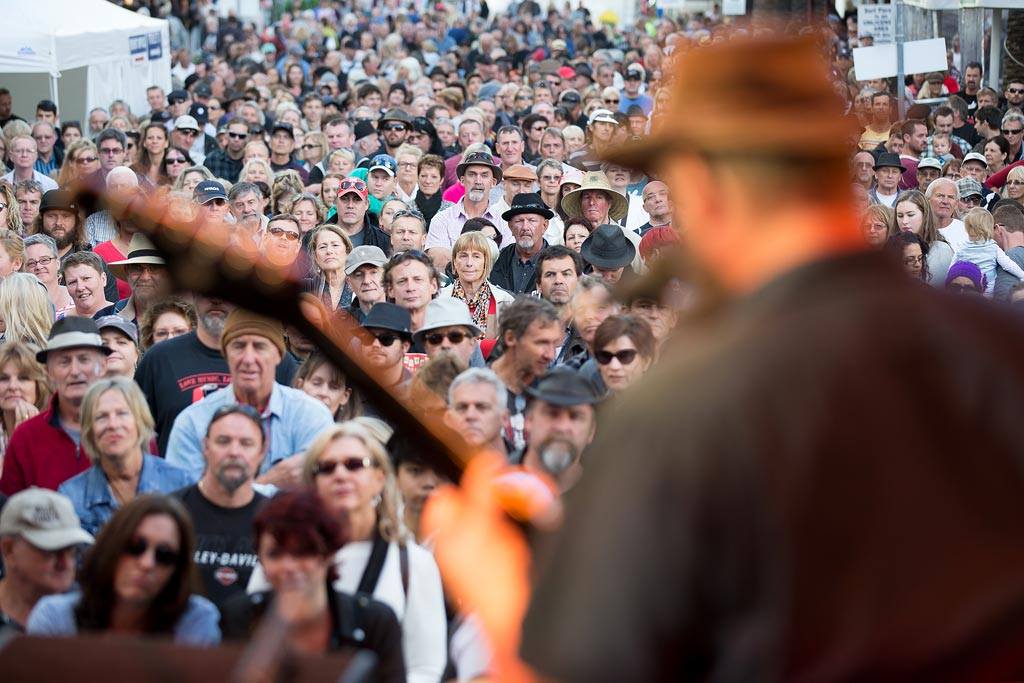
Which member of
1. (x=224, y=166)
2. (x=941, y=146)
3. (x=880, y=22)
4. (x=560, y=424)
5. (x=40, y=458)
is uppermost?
(x=560, y=424)

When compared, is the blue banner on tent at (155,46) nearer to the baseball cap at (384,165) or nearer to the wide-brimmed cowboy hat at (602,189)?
the baseball cap at (384,165)

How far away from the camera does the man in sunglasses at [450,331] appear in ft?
24.8

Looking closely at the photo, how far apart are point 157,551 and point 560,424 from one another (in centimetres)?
126

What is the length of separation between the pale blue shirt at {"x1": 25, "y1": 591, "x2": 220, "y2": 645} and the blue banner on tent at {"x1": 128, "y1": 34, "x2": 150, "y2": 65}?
Answer: 17.2 metres

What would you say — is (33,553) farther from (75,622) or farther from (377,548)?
(377,548)

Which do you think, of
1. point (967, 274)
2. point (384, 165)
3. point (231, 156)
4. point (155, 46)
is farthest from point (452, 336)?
point (155, 46)

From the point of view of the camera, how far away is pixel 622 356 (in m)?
6.54

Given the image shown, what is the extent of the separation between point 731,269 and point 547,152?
44.5 feet

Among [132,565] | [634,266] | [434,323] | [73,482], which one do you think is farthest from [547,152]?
[132,565]

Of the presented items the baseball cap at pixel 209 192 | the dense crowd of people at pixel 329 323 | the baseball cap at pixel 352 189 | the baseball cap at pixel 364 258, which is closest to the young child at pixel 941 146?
the dense crowd of people at pixel 329 323

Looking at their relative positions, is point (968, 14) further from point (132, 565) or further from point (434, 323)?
point (132, 565)

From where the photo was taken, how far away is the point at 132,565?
4.34 metres

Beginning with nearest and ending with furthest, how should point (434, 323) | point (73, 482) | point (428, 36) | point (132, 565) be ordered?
point (132, 565), point (73, 482), point (434, 323), point (428, 36)

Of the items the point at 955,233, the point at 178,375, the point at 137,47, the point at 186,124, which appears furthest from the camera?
the point at 137,47
